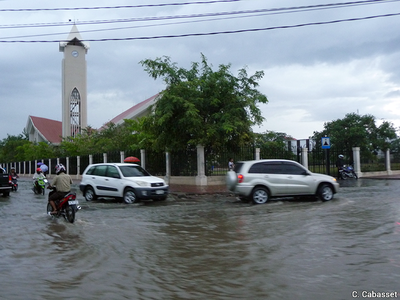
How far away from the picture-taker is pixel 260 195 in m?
15.1

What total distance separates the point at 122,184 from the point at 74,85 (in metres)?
51.7

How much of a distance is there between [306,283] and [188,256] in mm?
2382

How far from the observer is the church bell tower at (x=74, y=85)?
63.0m

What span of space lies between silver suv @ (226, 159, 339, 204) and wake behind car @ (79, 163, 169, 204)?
3.06m

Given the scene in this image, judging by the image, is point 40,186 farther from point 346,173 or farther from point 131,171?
point 346,173

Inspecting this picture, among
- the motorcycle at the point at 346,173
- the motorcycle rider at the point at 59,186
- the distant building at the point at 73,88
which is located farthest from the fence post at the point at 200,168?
the distant building at the point at 73,88

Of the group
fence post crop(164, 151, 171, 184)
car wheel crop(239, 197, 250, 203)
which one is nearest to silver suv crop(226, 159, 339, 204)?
car wheel crop(239, 197, 250, 203)

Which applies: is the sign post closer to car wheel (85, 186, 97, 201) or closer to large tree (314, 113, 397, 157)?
large tree (314, 113, 397, 157)

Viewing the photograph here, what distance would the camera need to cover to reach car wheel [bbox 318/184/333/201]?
15.3 metres

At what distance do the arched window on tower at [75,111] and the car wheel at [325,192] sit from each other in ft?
180

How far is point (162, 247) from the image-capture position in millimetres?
8164

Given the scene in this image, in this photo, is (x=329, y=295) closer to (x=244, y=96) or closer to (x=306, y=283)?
(x=306, y=283)

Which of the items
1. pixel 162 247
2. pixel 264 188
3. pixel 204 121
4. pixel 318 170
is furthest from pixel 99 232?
pixel 318 170

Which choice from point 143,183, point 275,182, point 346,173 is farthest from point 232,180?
point 346,173
